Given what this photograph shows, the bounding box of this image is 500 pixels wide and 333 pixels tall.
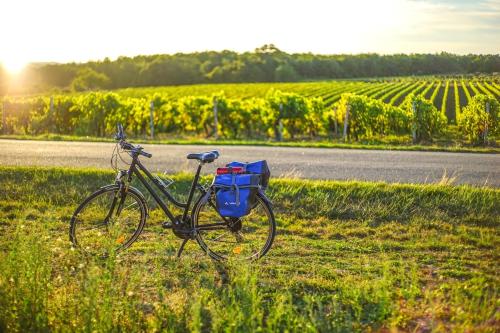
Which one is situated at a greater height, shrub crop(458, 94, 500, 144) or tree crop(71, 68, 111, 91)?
tree crop(71, 68, 111, 91)

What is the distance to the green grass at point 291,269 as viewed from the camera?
4250 mm

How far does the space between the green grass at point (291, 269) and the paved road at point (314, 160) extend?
176cm

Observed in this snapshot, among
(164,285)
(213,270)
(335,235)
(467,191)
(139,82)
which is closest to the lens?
(164,285)

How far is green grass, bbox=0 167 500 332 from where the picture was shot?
4250mm

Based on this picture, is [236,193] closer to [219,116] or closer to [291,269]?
[291,269]

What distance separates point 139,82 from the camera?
10450 centimetres

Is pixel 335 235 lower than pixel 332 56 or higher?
lower

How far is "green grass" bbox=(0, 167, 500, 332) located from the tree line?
4956 cm

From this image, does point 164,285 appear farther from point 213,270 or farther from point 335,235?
point 335,235

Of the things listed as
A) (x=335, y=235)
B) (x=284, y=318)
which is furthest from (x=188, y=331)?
(x=335, y=235)

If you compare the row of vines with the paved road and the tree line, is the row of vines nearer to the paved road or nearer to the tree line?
the paved road

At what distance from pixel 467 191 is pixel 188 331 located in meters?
6.03

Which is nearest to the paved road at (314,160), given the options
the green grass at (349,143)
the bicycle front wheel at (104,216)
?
the green grass at (349,143)

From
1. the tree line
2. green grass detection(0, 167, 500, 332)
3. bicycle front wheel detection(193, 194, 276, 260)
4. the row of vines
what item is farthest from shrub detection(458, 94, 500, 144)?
the tree line
